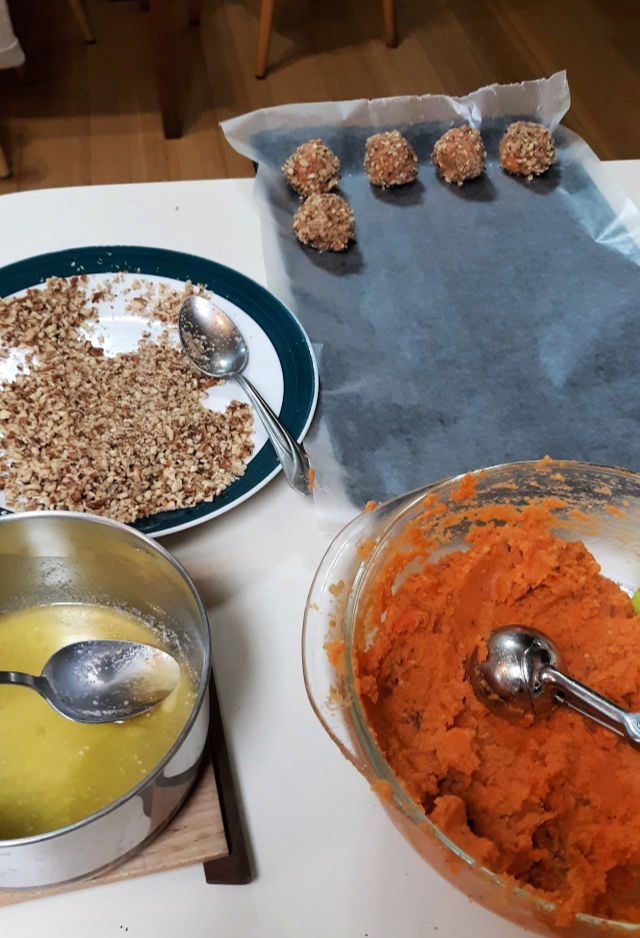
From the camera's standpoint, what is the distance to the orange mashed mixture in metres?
0.54

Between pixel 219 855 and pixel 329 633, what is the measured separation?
17 centimetres

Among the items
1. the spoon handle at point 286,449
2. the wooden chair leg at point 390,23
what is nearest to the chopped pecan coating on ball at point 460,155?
the spoon handle at point 286,449

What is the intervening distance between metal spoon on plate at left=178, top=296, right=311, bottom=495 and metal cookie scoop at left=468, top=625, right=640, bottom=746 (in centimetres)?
26

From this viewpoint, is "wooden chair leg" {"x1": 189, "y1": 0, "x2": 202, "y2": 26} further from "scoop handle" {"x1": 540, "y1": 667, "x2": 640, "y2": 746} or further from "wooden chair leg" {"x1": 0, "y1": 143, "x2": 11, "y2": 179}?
"scoop handle" {"x1": 540, "y1": 667, "x2": 640, "y2": 746}

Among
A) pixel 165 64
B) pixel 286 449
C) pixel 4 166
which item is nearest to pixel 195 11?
pixel 165 64

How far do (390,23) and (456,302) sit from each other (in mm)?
2095

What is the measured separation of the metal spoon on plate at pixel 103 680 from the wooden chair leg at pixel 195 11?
9.11 feet

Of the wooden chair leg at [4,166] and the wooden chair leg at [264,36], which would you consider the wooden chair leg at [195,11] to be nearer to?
the wooden chair leg at [264,36]

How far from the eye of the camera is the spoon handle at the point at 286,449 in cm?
77

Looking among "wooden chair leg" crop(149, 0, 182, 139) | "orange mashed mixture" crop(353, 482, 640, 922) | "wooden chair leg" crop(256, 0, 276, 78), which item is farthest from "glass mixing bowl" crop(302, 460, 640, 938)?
"wooden chair leg" crop(256, 0, 276, 78)

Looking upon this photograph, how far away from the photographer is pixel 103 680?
0.52 metres

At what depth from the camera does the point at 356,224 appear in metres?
1.13

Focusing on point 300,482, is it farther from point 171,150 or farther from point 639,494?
point 171,150

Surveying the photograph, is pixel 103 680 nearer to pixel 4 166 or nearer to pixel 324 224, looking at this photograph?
pixel 324 224
